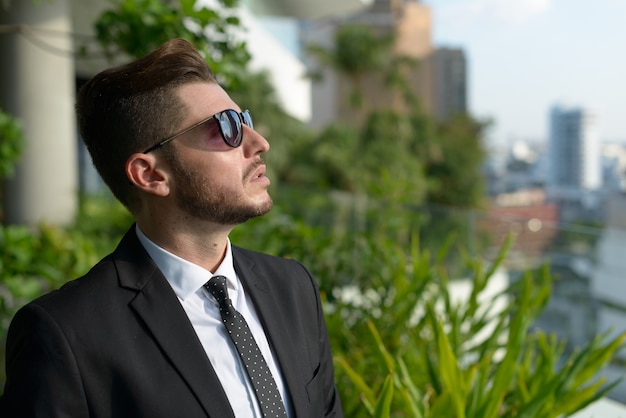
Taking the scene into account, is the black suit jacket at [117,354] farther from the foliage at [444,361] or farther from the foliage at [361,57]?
the foliage at [361,57]

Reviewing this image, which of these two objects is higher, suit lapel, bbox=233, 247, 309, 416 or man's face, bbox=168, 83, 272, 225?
man's face, bbox=168, 83, 272, 225

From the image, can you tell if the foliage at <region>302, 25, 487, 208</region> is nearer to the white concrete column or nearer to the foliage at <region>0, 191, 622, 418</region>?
the white concrete column

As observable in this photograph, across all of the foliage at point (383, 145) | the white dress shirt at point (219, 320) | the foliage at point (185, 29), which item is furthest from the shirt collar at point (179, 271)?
the foliage at point (383, 145)

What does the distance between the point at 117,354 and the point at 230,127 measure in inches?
19.2

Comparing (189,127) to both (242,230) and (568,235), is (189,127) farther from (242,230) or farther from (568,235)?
(568,235)

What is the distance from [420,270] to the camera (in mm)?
3246

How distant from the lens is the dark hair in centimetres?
139

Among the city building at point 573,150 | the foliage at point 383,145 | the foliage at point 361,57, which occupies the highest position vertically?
the foliage at point 361,57

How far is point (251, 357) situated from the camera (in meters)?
1.37

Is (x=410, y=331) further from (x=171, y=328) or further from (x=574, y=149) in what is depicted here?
(x=574, y=149)

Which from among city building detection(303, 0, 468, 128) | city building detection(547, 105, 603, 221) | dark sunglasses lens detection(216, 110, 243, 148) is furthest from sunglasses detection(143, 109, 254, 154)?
city building detection(547, 105, 603, 221)

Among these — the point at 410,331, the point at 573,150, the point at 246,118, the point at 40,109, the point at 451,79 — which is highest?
the point at 246,118

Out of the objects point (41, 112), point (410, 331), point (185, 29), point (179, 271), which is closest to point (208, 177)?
point (179, 271)

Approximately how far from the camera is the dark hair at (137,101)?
1391mm
